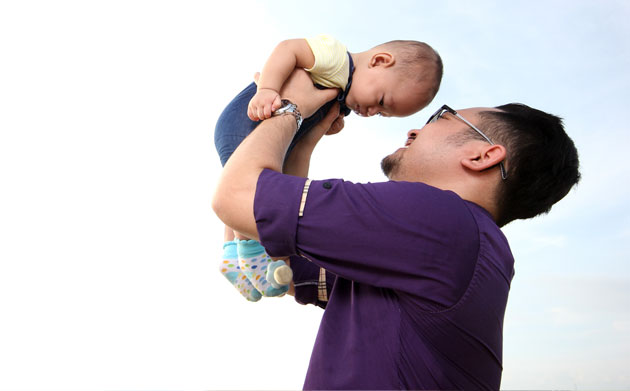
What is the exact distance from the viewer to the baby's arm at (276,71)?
1.93 meters

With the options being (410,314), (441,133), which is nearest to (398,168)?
(441,133)

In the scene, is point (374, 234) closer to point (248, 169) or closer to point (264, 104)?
point (248, 169)

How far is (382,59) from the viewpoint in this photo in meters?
2.53

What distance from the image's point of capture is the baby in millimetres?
2129

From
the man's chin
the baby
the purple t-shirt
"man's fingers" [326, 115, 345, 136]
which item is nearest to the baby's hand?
the baby

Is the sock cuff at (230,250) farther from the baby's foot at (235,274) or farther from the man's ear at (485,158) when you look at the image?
the man's ear at (485,158)

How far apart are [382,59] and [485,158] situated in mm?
872

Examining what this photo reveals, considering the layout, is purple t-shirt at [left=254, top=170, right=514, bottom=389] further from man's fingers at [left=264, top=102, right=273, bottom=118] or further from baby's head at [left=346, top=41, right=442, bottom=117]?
baby's head at [left=346, top=41, right=442, bottom=117]

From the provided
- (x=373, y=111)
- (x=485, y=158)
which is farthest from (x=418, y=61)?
(x=485, y=158)

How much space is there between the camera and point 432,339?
160cm

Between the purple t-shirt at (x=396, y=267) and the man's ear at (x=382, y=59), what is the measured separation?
1.08 meters

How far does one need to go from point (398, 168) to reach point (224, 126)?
32.3 inches

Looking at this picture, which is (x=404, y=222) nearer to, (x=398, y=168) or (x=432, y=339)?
(x=432, y=339)

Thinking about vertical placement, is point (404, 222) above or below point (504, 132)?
below
